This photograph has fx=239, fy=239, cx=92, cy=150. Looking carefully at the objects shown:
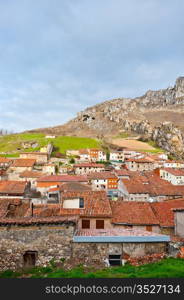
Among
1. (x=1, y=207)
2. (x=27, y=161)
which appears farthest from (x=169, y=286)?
(x=27, y=161)

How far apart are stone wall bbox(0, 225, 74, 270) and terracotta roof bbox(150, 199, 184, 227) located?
399 inches

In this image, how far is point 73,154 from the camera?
3846 inches

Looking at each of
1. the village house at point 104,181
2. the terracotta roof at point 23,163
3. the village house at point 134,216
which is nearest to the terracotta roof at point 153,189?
the village house at point 104,181

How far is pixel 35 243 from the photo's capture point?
475 inches

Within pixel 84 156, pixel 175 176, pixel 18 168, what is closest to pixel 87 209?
pixel 175 176

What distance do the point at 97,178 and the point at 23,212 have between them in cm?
3405

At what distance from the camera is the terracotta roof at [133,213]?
1880cm

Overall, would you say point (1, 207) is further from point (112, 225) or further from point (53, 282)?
point (53, 282)

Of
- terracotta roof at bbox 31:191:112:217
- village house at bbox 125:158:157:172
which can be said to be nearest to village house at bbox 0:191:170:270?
terracotta roof at bbox 31:191:112:217

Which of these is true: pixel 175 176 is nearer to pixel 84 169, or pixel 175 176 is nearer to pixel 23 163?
pixel 84 169

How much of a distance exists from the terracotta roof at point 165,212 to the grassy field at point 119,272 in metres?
8.47

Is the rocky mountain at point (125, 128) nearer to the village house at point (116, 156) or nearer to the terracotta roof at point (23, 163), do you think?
the village house at point (116, 156)

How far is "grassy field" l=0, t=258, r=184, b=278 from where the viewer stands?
890cm

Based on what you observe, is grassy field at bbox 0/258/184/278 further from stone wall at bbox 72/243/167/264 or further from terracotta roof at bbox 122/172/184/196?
Result: terracotta roof at bbox 122/172/184/196
